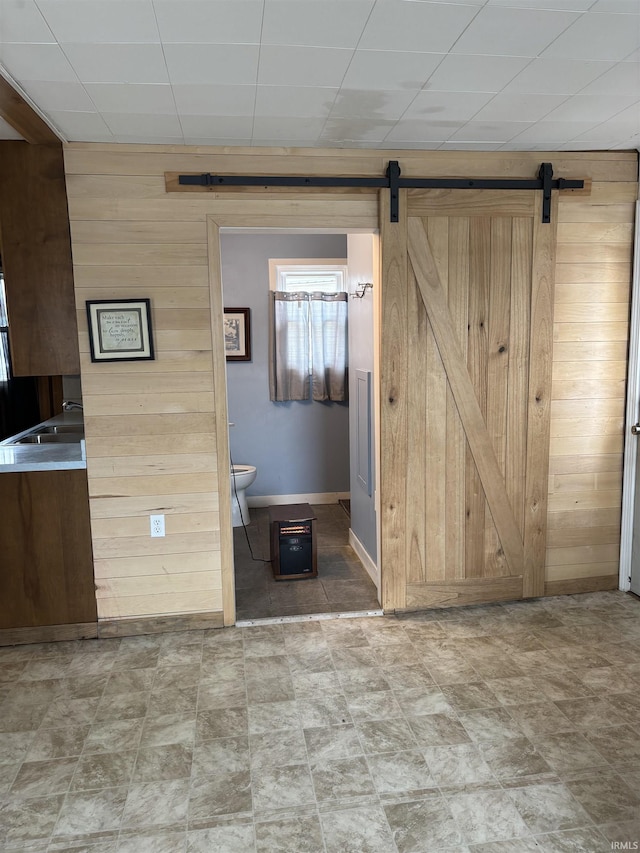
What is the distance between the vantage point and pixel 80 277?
2928 mm

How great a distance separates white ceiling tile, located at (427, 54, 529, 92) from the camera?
2105 millimetres

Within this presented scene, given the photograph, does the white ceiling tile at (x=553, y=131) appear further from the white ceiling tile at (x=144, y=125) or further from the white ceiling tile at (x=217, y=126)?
the white ceiling tile at (x=144, y=125)

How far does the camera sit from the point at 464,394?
10.7ft

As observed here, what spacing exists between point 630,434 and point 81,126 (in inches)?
126

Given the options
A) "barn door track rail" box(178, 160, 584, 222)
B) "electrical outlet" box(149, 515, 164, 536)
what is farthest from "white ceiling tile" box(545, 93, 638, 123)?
"electrical outlet" box(149, 515, 164, 536)

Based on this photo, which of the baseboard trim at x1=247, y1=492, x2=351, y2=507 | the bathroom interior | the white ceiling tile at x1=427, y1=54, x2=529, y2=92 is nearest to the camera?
the white ceiling tile at x1=427, y1=54, x2=529, y2=92

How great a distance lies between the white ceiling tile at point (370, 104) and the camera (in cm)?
236

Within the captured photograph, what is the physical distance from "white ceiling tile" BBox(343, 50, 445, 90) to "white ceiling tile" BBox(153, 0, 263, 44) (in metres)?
0.39

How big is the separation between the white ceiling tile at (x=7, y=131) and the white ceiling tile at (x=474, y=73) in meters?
1.79

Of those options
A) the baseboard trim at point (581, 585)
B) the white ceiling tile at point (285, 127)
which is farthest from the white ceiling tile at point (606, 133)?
the baseboard trim at point (581, 585)

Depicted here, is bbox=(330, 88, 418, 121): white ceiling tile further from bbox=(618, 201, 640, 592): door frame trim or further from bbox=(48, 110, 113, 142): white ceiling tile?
bbox=(618, 201, 640, 592): door frame trim

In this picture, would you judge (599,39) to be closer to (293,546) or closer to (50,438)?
(293,546)

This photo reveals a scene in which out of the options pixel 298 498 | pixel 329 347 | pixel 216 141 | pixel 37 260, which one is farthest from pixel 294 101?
pixel 298 498

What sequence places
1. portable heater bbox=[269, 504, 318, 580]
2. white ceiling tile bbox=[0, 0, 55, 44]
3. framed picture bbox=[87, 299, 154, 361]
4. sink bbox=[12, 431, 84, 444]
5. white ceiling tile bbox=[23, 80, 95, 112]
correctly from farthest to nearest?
portable heater bbox=[269, 504, 318, 580] < sink bbox=[12, 431, 84, 444] < framed picture bbox=[87, 299, 154, 361] < white ceiling tile bbox=[23, 80, 95, 112] < white ceiling tile bbox=[0, 0, 55, 44]
